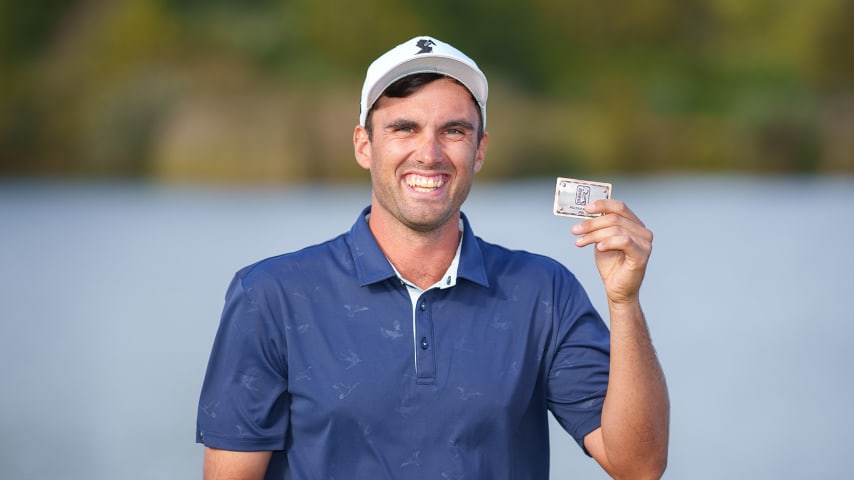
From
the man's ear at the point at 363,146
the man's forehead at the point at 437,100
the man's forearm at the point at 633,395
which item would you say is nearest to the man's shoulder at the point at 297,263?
the man's ear at the point at 363,146

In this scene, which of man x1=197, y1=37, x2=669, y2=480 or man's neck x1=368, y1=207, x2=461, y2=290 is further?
man's neck x1=368, y1=207, x2=461, y2=290

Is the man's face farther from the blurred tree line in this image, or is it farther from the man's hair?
the blurred tree line

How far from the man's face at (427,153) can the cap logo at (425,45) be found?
0.24ft

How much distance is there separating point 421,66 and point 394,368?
66 cm

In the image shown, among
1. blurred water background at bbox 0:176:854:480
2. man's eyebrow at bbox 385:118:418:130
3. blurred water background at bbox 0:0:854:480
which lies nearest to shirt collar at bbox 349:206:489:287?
man's eyebrow at bbox 385:118:418:130

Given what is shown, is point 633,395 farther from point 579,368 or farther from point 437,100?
point 437,100

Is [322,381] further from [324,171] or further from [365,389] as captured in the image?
[324,171]

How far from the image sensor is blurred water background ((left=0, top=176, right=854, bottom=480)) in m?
7.19

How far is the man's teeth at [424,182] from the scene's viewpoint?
2.69 m

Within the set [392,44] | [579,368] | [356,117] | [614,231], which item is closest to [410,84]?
[614,231]

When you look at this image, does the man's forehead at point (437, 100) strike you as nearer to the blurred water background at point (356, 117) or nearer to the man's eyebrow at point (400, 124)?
the man's eyebrow at point (400, 124)

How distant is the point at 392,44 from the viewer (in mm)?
25094

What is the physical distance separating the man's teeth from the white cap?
0.69ft

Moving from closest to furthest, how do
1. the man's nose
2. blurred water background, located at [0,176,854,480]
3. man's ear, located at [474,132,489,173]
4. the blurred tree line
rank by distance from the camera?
the man's nose → man's ear, located at [474,132,489,173] → blurred water background, located at [0,176,854,480] → the blurred tree line
